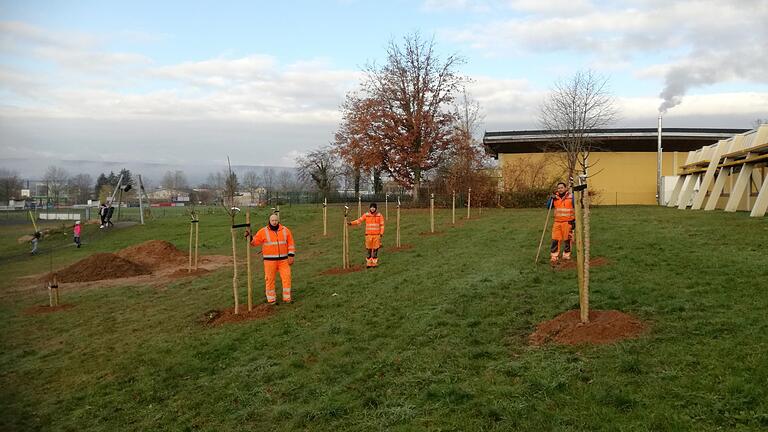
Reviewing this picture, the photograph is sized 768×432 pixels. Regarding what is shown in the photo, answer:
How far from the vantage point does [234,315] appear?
36.4ft

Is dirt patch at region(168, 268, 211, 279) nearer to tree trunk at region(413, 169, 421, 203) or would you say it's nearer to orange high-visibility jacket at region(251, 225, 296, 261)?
orange high-visibility jacket at region(251, 225, 296, 261)

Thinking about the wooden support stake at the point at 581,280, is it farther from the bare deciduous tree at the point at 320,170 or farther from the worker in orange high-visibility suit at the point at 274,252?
the bare deciduous tree at the point at 320,170

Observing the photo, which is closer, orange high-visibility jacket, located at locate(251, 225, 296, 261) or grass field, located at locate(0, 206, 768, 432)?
grass field, located at locate(0, 206, 768, 432)

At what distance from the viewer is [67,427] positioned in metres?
6.88

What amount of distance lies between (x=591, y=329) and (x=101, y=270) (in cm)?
1863

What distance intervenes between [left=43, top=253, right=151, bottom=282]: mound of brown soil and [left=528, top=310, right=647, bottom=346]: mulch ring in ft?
56.0

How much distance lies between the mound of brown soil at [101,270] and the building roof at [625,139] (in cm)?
2822

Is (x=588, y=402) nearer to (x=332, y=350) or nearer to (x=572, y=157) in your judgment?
(x=332, y=350)

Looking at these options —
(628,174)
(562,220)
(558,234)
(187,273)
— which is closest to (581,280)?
(558,234)

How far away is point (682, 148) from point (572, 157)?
1507 cm

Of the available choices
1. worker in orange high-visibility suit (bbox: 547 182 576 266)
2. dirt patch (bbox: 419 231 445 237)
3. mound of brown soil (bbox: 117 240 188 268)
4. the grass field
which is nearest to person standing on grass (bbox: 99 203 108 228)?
mound of brown soil (bbox: 117 240 188 268)

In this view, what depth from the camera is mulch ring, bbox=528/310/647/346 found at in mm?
6785

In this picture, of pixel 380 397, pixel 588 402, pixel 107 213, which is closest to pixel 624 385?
pixel 588 402

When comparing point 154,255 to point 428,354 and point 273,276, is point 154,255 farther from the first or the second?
point 428,354
